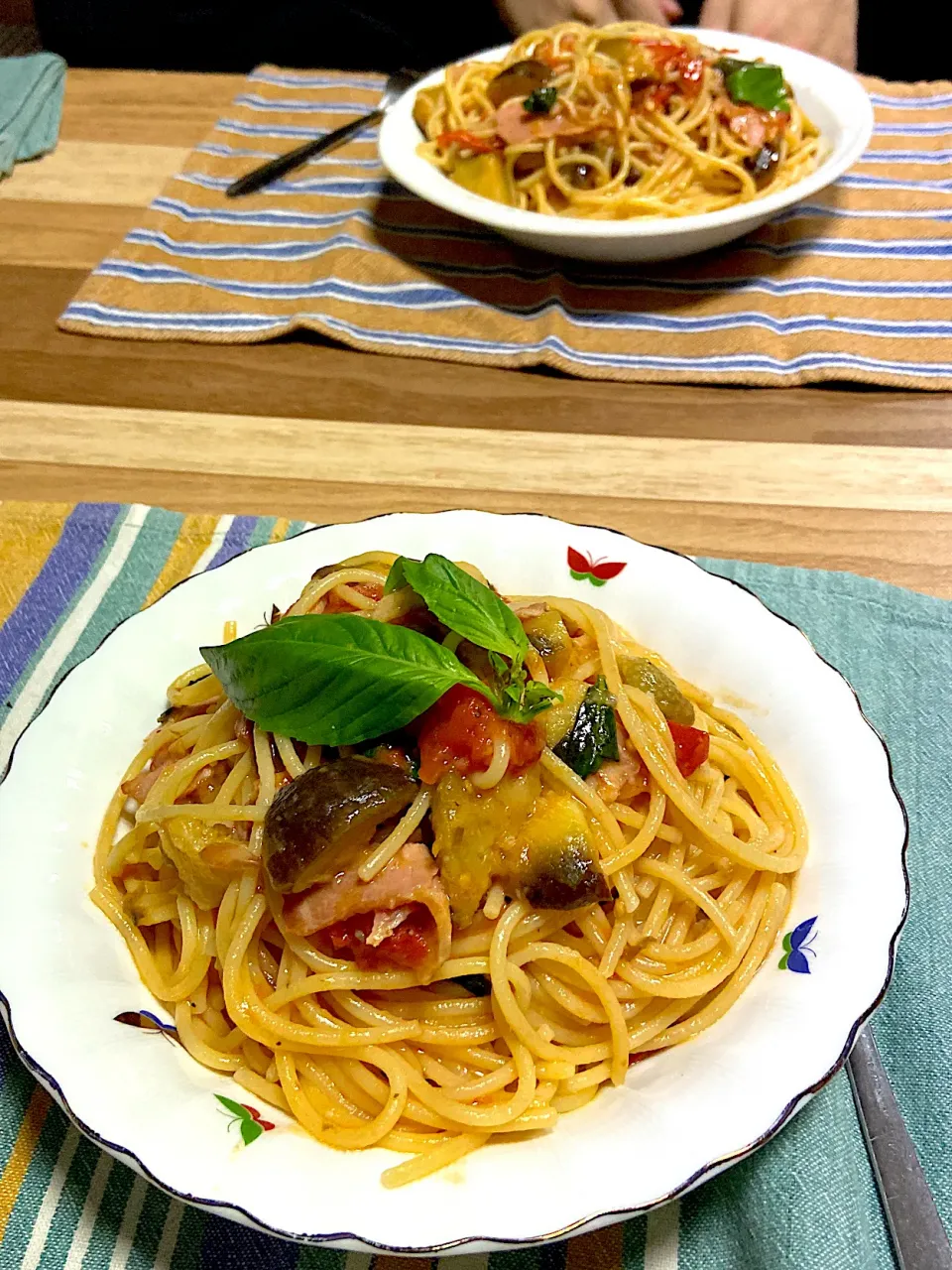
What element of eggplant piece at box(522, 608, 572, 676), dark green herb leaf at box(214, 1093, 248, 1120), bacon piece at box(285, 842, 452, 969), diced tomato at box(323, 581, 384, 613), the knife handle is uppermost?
diced tomato at box(323, 581, 384, 613)

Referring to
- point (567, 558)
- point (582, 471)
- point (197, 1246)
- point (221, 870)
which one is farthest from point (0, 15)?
point (197, 1246)

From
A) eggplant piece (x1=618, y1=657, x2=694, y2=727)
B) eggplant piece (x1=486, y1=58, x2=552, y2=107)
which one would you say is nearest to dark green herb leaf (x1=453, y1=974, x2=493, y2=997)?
eggplant piece (x1=618, y1=657, x2=694, y2=727)

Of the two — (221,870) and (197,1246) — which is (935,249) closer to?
(221,870)

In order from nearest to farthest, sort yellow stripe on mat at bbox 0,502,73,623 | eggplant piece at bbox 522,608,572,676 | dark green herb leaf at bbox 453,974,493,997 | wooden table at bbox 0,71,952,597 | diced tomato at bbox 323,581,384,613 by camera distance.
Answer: dark green herb leaf at bbox 453,974,493,997
eggplant piece at bbox 522,608,572,676
diced tomato at bbox 323,581,384,613
yellow stripe on mat at bbox 0,502,73,623
wooden table at bbox 0,71,952,597

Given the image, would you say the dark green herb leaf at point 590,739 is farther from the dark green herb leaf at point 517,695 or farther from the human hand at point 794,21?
the human hand at point 794,21

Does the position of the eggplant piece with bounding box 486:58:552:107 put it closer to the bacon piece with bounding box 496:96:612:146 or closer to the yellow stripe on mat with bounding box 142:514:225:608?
the bacon piece with bounding box 496:96:612:146
